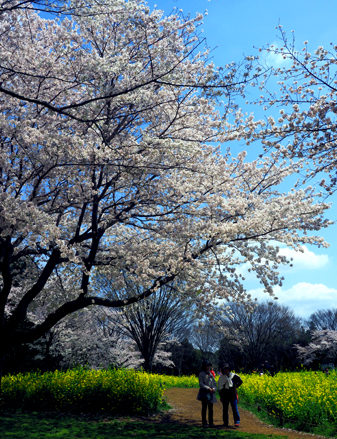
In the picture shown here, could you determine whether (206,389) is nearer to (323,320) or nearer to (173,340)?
(173,340)

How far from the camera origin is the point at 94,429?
7.43 metres

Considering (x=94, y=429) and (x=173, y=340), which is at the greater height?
(x=173, y=340)

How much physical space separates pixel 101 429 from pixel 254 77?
25.2ft

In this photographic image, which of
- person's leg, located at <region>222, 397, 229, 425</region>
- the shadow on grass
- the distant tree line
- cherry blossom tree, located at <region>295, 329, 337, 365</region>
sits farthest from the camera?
cherry blossom tree, located at <region>295, 329, 337, 365</region>

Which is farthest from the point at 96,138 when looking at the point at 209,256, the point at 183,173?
the point at 209,256

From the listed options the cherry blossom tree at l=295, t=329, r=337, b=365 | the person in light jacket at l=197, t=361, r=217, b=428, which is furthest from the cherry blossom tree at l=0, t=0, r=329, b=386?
the cherry blossom tree at l=295, t=329, r=337, b=365

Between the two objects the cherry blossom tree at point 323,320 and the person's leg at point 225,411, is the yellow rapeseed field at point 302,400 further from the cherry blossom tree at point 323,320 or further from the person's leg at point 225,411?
the cherry blossom tree at point 323,320

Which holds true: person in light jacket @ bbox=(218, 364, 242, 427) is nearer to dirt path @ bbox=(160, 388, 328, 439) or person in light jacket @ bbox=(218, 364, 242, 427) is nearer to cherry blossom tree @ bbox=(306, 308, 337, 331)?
dirt path @ bbox=(160, 388, 328, 439)

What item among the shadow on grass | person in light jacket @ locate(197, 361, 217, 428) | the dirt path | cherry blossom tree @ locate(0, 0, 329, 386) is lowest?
the dirt path

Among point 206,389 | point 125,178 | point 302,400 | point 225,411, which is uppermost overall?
point 125,178

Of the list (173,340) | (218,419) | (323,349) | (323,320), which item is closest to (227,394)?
(218,419)

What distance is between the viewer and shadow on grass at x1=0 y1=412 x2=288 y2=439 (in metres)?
6.55

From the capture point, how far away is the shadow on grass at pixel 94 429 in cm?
655

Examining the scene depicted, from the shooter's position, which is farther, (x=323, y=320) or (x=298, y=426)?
(x=323, y=320)
